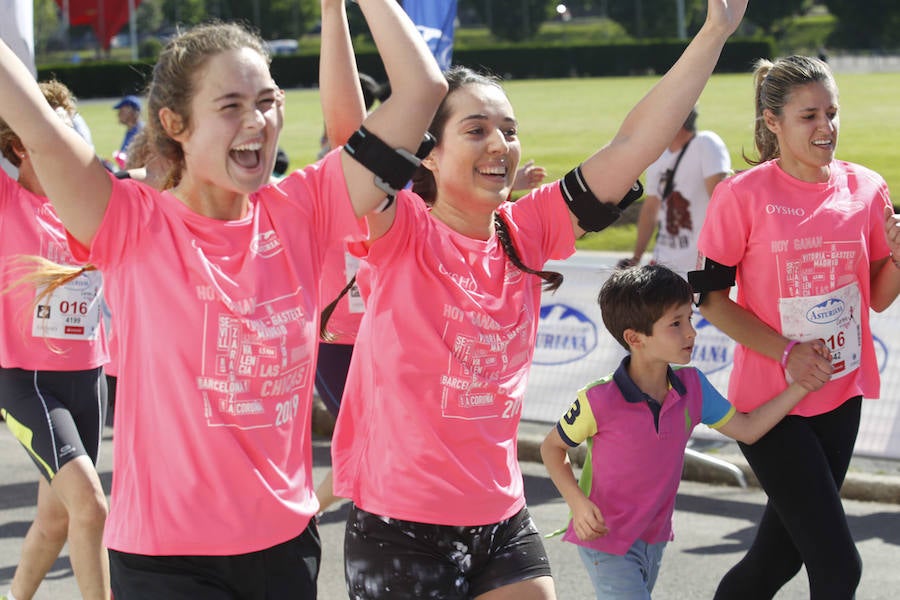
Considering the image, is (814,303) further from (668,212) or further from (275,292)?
(668,212)

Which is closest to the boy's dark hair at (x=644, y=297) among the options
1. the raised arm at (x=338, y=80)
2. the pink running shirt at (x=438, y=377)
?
the pink running shirt at (x=438, y=377)

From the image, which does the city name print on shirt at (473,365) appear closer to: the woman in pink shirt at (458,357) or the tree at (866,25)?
→ the woman in pink shirt at (458,357)

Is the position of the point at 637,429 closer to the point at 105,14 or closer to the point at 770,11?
the point at 770,11

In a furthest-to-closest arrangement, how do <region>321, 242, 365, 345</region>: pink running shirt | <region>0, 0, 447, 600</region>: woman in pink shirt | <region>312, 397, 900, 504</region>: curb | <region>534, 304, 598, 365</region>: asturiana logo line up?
<region>534, 304, 598, 365</region>: asturiana logo < <region>312, 397, 900, 504</region>: curb < <region>321, 242, 365, 345</region>: pink running shirt < <region>0, 0, 447, 600</region>: woman in pink shirt

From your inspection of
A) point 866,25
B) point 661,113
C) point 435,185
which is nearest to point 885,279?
point 661,113

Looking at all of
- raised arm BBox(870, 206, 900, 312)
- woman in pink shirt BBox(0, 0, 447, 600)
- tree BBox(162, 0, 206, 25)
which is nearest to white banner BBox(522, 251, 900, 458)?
raised arm BBox(870, 206, 900, 312)

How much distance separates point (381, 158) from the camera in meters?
2.98

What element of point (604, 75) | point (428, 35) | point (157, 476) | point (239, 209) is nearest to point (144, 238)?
point (239, 209)

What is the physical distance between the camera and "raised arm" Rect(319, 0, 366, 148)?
329cm

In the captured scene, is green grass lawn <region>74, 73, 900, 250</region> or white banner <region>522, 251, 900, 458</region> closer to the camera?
white banner <region>522, 251, 900, 458</region>

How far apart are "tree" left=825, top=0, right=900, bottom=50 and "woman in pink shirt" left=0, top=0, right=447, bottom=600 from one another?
7911cm

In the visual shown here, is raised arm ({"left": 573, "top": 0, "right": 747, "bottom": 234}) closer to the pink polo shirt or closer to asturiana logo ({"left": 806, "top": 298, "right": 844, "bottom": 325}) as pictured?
the pink polo shirt

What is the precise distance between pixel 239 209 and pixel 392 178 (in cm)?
34

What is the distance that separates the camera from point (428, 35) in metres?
7.84
